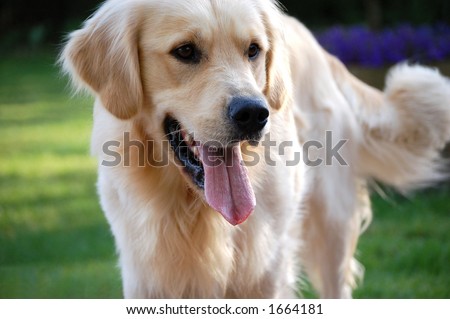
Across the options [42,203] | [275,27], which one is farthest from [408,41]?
[275,27]

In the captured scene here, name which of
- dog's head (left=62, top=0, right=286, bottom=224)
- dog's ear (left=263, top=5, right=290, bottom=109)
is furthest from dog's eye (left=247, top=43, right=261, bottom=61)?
dog's ear (left=263, top=5, right=290, bottom=109)

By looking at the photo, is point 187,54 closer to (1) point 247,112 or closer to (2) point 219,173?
(1) point 247,112

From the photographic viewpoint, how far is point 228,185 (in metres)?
3.07

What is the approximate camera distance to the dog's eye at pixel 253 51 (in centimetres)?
311

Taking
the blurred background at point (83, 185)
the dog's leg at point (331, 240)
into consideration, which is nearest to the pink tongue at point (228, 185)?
the blurred background at point (83, 185)

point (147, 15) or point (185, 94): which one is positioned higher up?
point (147, 15)

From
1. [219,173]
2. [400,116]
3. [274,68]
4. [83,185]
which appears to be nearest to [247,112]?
[219,173]

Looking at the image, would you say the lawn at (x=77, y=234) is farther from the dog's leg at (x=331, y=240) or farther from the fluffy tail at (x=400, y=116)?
the fluffy tail at (x=400, y=116)

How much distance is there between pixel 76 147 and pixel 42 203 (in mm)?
2035

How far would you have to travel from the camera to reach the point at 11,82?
1151cm

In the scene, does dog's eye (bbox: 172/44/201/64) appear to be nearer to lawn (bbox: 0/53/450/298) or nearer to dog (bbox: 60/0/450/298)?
dog (bbox: 60/0/450/298)

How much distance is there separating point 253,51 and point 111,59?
568 millimetres

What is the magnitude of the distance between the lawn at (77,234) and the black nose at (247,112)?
1083 mm
